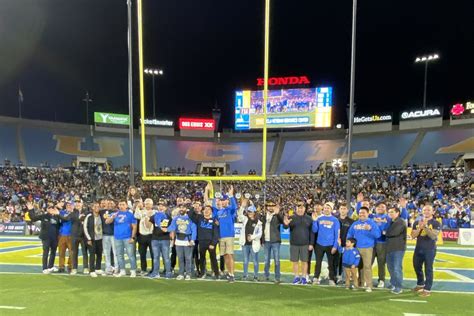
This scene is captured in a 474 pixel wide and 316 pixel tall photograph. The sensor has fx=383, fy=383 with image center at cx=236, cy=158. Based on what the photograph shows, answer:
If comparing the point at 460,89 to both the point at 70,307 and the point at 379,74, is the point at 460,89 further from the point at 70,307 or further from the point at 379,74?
the point at 70,307

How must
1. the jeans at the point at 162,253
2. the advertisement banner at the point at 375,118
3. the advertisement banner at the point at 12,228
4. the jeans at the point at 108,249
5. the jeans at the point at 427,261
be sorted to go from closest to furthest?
the jeans at the point at 427,261 → the jeans at the point at 162,253 → the jeans at the point at 108,249 → the advertisement banner at the point at 12,228 → the advertisement banner at the point at 375,118

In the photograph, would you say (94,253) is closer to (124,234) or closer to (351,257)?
(124,234)

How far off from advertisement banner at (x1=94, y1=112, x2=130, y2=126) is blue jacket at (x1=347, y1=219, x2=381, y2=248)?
106 feet

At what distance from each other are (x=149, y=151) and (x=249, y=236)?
2936 cm

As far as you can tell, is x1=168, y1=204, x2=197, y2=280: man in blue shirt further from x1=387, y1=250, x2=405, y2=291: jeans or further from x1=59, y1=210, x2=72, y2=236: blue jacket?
x1=387, y1=250, x2=405, y2=291: jeans

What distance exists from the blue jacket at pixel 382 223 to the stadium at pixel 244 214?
29 mm

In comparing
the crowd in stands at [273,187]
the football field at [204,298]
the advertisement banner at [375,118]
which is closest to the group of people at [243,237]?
the football field at [204,298]

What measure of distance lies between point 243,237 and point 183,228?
4.02 feet

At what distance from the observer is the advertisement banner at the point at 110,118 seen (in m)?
35.4

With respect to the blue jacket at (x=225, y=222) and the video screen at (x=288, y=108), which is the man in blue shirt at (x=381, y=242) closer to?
the blue jacket at (x=225, y=222)

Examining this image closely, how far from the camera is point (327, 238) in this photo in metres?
7.20

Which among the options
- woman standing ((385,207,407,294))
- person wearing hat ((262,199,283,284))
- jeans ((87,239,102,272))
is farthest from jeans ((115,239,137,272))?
woman standing ((385,207,407,294))

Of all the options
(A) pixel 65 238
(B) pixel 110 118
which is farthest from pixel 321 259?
(B) pixel 110 118

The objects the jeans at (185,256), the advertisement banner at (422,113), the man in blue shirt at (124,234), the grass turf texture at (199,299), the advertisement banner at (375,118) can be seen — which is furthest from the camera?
the advertisement banner at (375,118)
